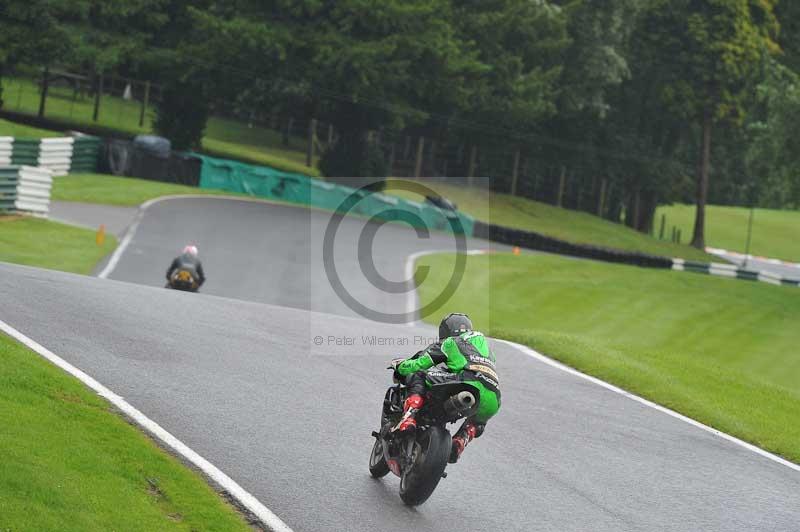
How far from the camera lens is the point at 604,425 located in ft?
48.9

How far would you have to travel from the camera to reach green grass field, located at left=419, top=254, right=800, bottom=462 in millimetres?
16969

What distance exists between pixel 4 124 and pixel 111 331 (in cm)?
3854

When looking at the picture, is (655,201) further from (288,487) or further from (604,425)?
(288,487)

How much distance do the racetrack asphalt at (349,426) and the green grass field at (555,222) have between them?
44976 mm

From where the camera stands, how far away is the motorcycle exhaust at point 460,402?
10477mm

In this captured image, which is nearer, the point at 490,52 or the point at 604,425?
the point at 604,425

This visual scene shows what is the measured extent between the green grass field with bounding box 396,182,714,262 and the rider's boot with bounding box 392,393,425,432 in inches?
2052

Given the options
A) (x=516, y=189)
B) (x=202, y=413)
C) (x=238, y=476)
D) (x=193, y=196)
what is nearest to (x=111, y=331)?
(x=202, y=413)

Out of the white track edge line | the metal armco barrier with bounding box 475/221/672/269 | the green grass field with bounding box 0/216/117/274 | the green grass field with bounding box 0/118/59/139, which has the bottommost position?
the white track edge line

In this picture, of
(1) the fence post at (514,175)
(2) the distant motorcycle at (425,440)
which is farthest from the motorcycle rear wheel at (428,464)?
(1) the fence post at (514,175)

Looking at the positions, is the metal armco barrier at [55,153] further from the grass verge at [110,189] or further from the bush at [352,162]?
the bush at [352,162]

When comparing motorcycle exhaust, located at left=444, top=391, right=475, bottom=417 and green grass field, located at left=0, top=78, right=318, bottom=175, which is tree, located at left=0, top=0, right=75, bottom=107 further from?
motorcycle exhaust, located at left=444, top=391, right=475, bottom=417

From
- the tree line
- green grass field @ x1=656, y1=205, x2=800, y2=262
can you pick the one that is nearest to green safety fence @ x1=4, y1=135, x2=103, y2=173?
the tree line

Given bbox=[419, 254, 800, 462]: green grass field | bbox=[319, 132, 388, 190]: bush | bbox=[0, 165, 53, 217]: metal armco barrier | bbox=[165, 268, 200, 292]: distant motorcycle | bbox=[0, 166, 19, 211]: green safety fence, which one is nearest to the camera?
bbox=[419, 254, 800, 462]: green grass field
